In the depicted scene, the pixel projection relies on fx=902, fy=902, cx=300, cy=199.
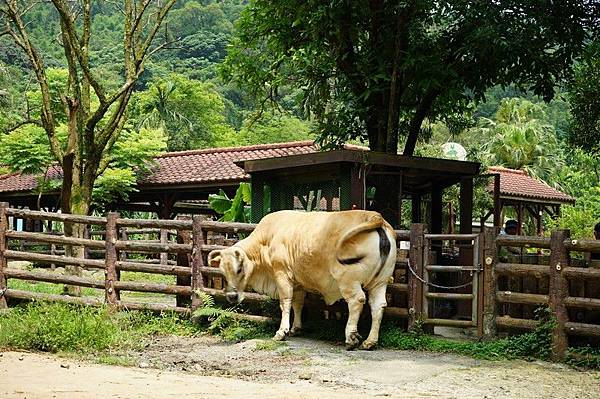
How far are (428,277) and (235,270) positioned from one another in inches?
90.1

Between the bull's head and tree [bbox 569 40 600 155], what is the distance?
622 cm

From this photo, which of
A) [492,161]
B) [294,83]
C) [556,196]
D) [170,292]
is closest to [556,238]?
[170,292]

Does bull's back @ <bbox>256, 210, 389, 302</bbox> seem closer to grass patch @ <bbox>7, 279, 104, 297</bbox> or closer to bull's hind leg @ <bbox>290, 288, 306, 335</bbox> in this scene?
bull's hind leg @ <bbox>290, 288, 306, 335</bbox>

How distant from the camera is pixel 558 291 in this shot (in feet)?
30.3

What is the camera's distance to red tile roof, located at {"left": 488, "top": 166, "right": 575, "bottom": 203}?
2581 centimetres

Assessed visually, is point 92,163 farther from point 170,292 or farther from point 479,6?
point 479,6

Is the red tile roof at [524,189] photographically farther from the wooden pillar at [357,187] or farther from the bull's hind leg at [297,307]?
the bull's hind leg at [297,307]

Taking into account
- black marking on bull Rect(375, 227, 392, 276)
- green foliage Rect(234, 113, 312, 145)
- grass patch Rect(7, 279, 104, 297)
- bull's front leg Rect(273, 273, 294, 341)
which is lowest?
grass patch Rect(7, 279, 104, 297)

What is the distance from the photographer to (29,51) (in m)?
16.1

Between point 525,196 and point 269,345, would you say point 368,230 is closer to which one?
point 269,345

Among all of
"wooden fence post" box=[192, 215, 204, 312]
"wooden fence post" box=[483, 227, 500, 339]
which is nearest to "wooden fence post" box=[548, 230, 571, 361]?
"wooden fence post" box=[483, 227, 500, 339]

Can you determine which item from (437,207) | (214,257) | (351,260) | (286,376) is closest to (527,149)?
(437,207)

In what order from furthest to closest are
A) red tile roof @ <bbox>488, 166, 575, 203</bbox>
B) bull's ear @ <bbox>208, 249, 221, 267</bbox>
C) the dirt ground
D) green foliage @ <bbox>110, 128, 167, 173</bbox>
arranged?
red tile roof @ <bbox>488, 166, 575, 203</bbox> → green foliage @ <bbox>110, 128, 167, 173</bbox> → bull's ear @ <bbox>208, 249, 221, 267</bbox> → the dirt ground

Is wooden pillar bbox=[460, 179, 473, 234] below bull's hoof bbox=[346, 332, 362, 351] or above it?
above
